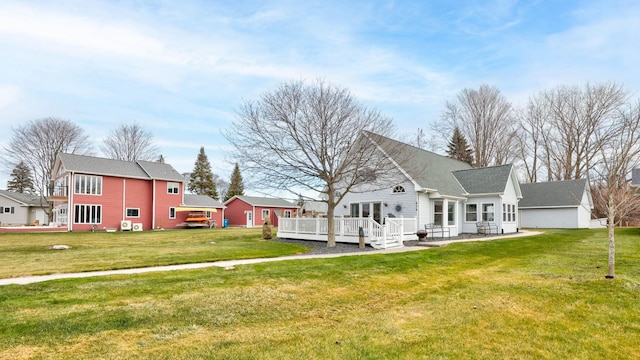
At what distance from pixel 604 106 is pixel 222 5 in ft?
100

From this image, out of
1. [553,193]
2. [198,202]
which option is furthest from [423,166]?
[198,202]

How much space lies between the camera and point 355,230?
55.4 feet

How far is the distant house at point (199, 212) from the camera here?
3618 centimetres

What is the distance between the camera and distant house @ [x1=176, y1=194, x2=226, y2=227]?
36184 millimetres

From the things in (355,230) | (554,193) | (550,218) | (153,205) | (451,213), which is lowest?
(550,218)

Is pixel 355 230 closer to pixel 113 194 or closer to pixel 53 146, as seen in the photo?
pixel 113 194

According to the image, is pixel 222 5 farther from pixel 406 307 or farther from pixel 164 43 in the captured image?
pixel 406 307

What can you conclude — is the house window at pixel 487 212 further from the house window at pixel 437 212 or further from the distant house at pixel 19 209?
the distant house at pixel 19 209

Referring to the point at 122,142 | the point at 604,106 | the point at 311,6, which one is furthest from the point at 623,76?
the point at 122,142

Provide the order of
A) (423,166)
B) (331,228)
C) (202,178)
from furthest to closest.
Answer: (202,178)
(423,166)
(331,228)

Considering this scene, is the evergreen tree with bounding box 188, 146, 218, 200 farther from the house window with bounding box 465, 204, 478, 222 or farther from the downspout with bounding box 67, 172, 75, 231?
the house window with bounding box 465, 204, 478, 222

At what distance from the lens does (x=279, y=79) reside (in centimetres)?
1543

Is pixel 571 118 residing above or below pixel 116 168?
above

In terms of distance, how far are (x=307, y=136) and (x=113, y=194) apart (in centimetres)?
2361
